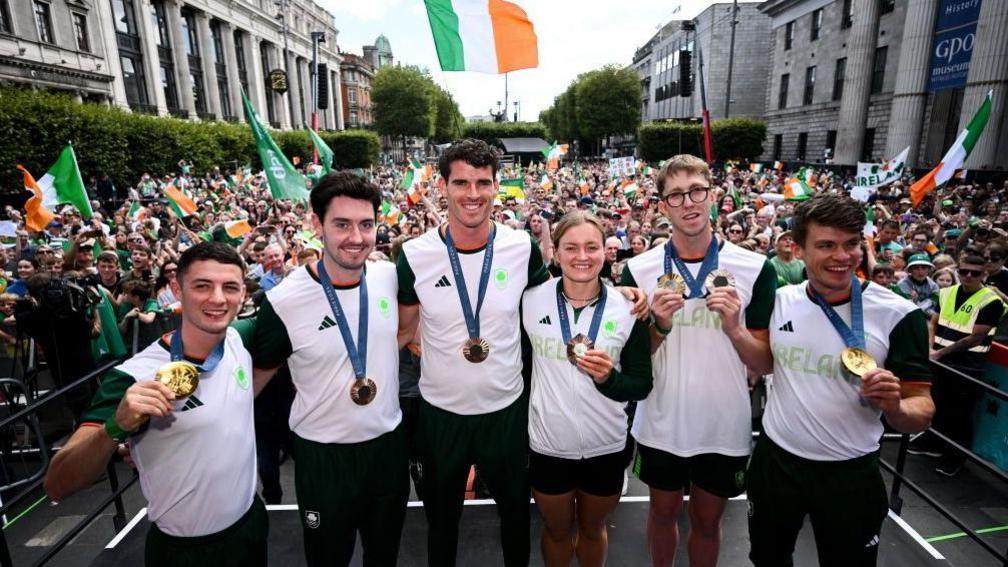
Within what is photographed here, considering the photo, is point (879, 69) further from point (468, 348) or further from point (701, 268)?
point (468, 348)

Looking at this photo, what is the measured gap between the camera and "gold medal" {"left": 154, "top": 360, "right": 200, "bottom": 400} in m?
2.02

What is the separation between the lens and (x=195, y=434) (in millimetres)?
2246

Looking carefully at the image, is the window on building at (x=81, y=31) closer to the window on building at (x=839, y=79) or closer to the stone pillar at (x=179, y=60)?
the stone pillar at (x=179, y=60)

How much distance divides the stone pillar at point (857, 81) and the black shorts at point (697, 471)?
36295 millimetres

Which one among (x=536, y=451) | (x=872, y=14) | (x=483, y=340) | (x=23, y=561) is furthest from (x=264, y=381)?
(x=872, y=14)

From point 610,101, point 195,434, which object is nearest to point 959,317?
point 195,434

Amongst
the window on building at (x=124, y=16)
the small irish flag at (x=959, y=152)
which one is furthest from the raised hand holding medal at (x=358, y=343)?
the window on building at (x=124, y=16)

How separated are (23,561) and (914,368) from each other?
6650 mm

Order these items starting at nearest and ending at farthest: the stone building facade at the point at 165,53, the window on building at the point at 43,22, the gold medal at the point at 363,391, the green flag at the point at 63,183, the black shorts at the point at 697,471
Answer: the gold medal at the point at 363,391, the black shorts at the point at 697,471, the green flag at the point at 63,183, the stone building facade at the point at 165,53, the window on building at the point at 43,22

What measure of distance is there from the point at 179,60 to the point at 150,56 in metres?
4.44

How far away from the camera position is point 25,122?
19.1 meters

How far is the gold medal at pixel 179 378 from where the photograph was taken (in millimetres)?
2020

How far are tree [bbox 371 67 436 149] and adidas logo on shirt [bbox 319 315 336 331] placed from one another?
69.0 meters

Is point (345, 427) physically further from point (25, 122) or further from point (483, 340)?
point (25, 122)
